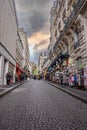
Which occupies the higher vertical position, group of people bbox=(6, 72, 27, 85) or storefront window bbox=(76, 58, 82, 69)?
storefront window bbox=(76, 58, 82, 69)

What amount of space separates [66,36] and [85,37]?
658cm

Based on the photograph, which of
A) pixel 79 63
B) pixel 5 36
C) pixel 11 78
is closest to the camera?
pixel 79 63

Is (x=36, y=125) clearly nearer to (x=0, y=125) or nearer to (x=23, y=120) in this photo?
(x=23, y=120)

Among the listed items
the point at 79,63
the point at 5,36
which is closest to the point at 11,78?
the point at 5,36

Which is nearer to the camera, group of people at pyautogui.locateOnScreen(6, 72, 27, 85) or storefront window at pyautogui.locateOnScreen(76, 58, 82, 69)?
storefront window at pyautogui.locateOnScreen(76, 58, 82, 69)

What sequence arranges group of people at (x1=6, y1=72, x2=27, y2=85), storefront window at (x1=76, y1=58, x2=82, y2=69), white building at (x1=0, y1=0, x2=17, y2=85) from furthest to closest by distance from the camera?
1. group of people at (x1=6, y1=72, x2=27, y2=85)
2. white building at (x1=0, y1=0, x2=17, y2=85)
3. storefront window at (x1=76, y1=58, x2=82, y2=69)

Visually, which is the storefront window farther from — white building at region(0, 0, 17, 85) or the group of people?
white building at region(0, 0, 17, 85)

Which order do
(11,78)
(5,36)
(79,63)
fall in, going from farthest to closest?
(11,78), (5,36), (79,63)

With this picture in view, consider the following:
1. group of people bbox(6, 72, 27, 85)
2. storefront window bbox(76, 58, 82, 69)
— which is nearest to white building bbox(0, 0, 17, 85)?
group of people bbox(6, 72, 27, 85)

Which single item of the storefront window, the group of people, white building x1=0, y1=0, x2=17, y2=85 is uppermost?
white building x1=0, y1=0, x2=17, y2=85

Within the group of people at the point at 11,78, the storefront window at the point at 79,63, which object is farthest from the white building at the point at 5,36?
the storefront window at the point at 79,63

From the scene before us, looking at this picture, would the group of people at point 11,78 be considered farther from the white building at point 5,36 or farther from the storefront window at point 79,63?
the storefront window at point 79,63

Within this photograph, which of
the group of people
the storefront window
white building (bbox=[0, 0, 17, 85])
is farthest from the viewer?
the group of people

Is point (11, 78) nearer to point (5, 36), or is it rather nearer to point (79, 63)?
point (5, 36)
